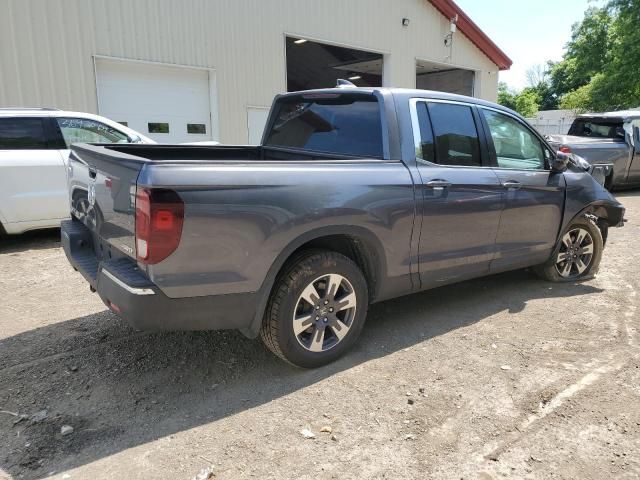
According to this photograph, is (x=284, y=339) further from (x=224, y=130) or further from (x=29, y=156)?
(x=224, y=130)

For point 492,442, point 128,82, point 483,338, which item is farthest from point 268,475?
point 128,82

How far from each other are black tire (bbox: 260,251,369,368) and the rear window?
934mm

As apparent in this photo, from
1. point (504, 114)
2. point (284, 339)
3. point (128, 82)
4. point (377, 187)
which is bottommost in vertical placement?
point (284, 339)

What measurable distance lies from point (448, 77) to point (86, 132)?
13.3 m

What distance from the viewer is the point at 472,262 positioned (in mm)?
4125

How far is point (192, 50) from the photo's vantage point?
1007 cm

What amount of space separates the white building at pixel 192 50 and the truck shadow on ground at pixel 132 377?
A: 20.0 ft

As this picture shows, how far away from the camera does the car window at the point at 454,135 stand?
12.8ft

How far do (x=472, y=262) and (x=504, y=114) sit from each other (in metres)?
1.40

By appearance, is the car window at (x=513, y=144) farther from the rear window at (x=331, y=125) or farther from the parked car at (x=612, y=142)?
the parked car at (x=612, y=142)

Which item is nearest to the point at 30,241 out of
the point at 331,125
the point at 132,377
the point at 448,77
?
the point at 132,377

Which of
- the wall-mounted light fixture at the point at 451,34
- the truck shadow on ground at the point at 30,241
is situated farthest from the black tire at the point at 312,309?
the wall-mounted light fixture at the point at 451,34

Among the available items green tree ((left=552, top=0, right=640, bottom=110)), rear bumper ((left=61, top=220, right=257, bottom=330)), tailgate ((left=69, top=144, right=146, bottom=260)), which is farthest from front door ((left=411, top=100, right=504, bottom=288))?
green tree ((left=552, top=0, right=640, bottom=110))

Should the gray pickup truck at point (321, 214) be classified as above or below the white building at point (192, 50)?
below
